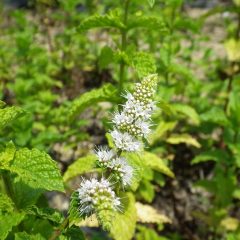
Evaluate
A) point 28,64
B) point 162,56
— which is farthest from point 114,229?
point 28,64

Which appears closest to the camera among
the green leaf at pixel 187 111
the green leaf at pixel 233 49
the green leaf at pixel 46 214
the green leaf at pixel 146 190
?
the green leaf at pixel 46 214

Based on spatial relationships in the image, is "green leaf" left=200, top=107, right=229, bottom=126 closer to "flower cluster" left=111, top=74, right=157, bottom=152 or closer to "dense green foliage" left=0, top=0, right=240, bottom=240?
"dense green foliage" left=0, top=0, right=240, bottom=240

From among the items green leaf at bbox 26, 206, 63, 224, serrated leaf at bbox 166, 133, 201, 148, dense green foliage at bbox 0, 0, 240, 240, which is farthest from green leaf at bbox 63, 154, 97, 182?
serrated leaf at bbox 166, 133, 201, 148

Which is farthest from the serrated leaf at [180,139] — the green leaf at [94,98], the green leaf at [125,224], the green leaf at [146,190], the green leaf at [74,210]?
the green leaf at [74,210]

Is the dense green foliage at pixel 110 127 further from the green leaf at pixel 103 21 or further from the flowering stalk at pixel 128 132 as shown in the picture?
the flowering stalk at pixel 128 132

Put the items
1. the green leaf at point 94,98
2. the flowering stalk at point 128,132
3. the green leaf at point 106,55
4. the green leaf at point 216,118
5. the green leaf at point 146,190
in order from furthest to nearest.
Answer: the green leaf at point 146,190 → the green leaf at point 216,118 → the green leaf at point 106,55 → the green leaf at point 94,98 → the flowering stalk at point 128,132

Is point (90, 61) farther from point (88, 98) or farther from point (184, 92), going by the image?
point (88, 98)

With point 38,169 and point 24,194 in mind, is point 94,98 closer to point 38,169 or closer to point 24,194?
point 24,194

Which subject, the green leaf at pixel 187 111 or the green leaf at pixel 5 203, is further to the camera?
the green leaf at pixel 187 111
